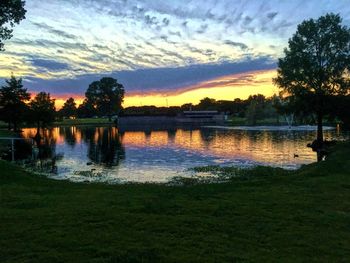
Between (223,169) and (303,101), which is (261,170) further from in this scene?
(303,101)

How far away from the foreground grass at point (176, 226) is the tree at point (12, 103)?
7628 cm

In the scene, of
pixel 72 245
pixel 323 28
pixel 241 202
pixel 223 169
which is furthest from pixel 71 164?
pixel 323 28

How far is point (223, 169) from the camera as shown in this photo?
33188 mm

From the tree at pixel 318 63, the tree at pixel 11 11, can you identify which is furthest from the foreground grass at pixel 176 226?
the tree at pixel 318 63

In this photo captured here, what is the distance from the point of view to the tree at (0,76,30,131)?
8694 cm

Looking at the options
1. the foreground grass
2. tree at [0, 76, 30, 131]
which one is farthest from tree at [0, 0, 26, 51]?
tree at [0, 76, 30, 131]

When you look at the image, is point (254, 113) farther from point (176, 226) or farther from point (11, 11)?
point (176, 226)

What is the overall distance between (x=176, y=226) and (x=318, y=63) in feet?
170

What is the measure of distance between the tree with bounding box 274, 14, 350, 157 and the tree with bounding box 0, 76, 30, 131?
55.0m

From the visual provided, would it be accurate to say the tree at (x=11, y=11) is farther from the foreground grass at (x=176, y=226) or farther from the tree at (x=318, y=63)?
the tree at (x=318, y=63)

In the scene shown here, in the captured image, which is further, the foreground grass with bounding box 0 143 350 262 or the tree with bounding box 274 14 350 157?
the tree with bounding box 274 14 350 157

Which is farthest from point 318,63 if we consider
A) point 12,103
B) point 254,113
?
point 254,113

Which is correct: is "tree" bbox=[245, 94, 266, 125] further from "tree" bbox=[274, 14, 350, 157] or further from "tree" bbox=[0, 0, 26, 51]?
"tree" bbox=[0, 0, 26, 51]

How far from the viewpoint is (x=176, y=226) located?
10016 mm
